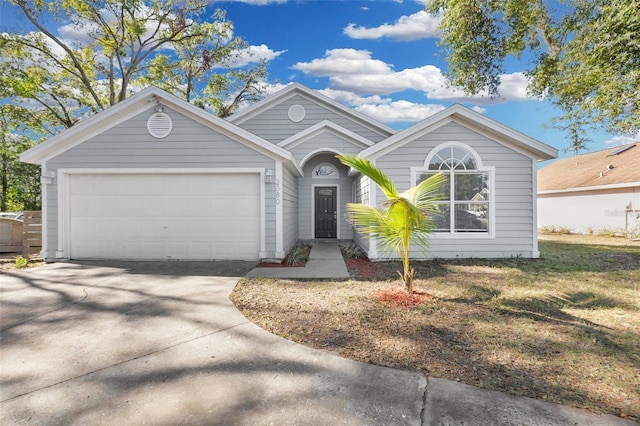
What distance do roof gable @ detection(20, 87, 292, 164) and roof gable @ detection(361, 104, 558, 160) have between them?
2562 mm

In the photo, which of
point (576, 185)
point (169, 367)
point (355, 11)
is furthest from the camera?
point (576, 185)

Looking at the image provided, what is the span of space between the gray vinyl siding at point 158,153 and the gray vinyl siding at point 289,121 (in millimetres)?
4758

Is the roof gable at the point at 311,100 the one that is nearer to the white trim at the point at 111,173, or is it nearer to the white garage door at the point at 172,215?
the white trim at the point at 111,173

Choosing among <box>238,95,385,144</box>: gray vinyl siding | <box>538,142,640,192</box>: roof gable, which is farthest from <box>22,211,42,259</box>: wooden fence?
<box>538,142,640,192</box>: roof gable

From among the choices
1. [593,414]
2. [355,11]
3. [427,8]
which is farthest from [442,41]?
[593,414]

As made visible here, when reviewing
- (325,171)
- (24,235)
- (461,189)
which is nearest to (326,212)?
(325,171)

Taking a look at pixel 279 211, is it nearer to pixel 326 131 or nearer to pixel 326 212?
pixel 326 131

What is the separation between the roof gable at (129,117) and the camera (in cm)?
791

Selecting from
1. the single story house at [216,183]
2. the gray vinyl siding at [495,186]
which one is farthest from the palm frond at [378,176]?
the gray vinyl siding at [495,186]

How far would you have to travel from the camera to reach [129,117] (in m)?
8.19

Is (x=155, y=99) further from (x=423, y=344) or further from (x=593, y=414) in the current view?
(x=593, y=414)

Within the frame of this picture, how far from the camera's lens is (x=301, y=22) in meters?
15.1

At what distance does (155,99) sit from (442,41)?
12.6 meters

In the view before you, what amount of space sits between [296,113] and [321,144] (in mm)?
2023
